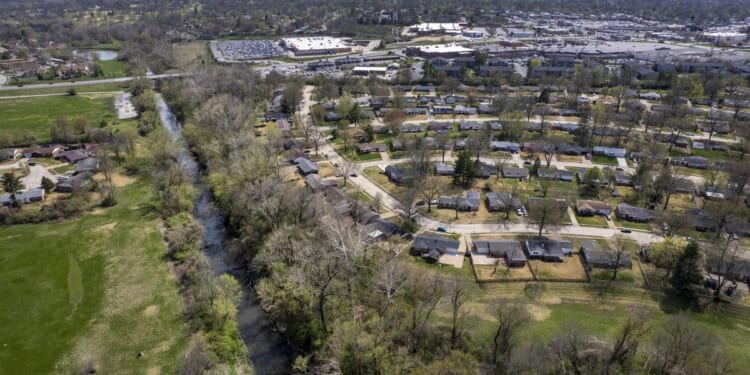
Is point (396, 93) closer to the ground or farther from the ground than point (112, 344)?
farther from the ground

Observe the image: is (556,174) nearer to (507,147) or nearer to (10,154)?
(507,147)

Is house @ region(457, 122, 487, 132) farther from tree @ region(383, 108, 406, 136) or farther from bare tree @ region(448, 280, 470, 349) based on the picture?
bare tree @ region(448, 280, 470, 349)

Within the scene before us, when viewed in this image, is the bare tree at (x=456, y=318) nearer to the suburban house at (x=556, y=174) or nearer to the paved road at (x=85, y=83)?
the suburban house at (x=556, y=174)

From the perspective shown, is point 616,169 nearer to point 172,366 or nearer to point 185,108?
point 172,366

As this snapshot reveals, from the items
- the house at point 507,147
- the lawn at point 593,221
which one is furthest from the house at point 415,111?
the lawn at point 593,221

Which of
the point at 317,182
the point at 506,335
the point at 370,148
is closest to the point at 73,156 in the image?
the point at 317,182

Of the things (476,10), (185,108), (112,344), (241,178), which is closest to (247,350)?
(112,344)

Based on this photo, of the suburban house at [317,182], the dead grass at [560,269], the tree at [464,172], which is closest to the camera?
the dead grass at [560,269]
